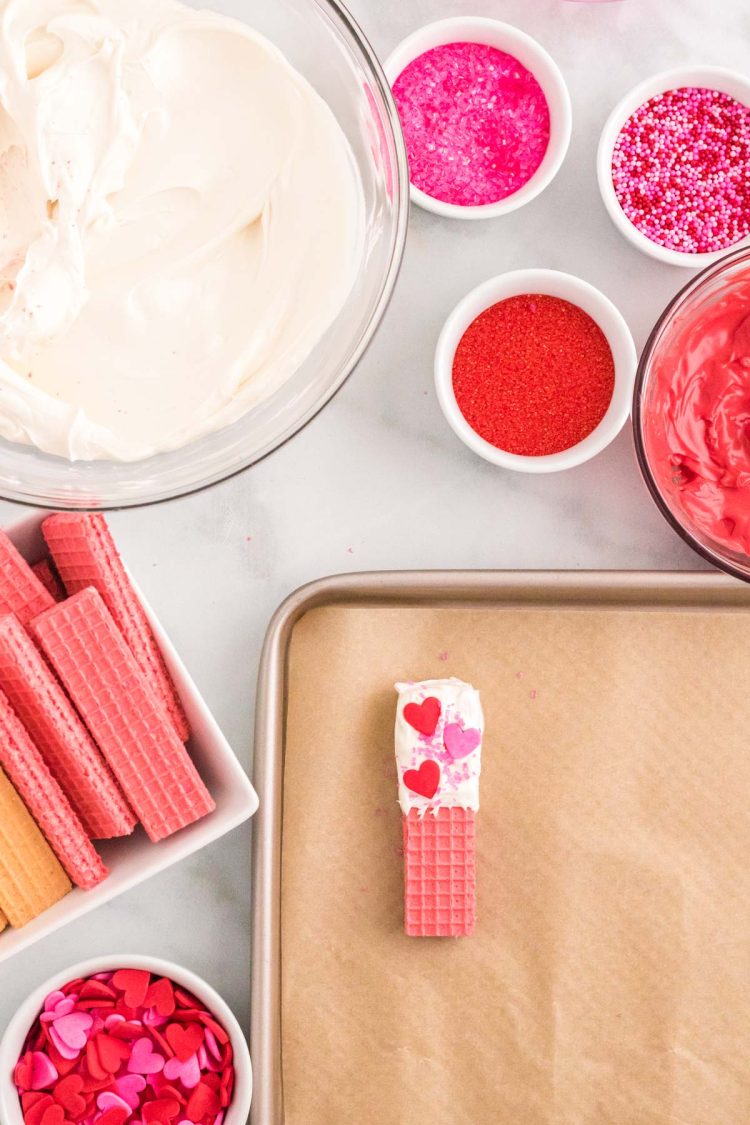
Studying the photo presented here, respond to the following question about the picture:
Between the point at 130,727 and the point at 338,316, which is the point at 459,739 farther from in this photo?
the point at 338,316

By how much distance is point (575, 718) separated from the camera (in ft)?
4.47

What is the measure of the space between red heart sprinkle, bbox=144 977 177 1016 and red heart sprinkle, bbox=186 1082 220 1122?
91 mm

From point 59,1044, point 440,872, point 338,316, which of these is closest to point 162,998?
point 59,1044

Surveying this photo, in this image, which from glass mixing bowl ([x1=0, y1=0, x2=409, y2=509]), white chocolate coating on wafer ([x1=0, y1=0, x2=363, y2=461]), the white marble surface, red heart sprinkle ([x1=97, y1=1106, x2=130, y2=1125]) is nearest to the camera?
white chocolate coating on wafer ([x1=0, y1=0, x2=363, y2=461])

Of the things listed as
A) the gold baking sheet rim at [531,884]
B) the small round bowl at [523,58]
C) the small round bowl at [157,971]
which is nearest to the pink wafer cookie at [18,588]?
the gold baking sheet rim at [531,884]

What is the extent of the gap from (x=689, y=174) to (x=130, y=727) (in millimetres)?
955

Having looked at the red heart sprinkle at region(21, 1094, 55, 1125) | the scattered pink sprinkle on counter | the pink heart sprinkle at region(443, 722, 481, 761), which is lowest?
the red heart sprinkle at region(21, 1094, 55, 1125)

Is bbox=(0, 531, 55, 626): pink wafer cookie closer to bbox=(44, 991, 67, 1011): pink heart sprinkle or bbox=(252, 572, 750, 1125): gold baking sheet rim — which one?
bbox=(252, 572, 750, 1125): gold baking sheet rim

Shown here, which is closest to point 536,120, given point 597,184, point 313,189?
point 597,184

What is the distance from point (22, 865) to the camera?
119 cm

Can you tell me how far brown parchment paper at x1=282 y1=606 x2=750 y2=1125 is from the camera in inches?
53.0

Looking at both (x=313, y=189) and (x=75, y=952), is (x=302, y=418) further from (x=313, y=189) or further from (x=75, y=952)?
(x=75, y=952)

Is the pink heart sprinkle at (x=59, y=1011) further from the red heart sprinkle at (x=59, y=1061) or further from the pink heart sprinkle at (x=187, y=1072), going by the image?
the pink heart sprinkle at (x=187, y=1072)

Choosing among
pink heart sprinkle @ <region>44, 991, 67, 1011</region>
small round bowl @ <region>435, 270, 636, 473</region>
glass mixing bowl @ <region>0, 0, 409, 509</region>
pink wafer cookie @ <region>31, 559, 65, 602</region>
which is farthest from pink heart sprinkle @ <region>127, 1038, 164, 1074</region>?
small round bowl @ <region>435, 270, 636, 473</region>
